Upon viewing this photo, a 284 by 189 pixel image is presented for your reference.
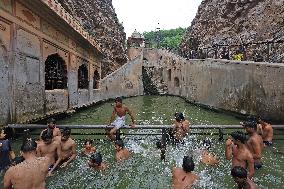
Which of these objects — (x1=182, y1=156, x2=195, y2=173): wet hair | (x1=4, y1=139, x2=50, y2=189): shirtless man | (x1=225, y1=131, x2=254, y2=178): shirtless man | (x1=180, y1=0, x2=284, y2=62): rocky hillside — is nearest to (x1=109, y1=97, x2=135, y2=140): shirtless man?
(x1=225, y1=131, x2=254, y2=178): shirtless man

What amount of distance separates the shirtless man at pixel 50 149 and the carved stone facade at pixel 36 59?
3.88m

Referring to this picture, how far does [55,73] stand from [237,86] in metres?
10.9

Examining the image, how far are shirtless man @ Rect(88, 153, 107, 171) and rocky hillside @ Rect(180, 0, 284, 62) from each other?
11.5 meters

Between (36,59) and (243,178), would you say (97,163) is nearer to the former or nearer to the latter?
(243,178)

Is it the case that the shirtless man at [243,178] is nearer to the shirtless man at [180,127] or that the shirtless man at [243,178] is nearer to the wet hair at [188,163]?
the wet hair at [188,163]

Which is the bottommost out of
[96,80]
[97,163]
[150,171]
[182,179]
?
[150,171]

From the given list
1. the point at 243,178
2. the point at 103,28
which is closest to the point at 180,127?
the point at 243,178

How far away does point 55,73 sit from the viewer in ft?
55.3

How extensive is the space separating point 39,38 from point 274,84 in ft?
37.3

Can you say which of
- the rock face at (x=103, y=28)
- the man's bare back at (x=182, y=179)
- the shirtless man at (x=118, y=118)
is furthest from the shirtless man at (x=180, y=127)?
the rock face at (x=103, y=28)

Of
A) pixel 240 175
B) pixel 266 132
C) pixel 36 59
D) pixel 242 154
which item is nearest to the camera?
pixel 240 175

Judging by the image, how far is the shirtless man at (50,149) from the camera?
733 cm

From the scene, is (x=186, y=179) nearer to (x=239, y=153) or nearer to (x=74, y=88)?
(x=239, y=153)

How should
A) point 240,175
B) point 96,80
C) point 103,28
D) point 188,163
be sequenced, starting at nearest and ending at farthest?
point 240,175 < point 188,163 < point 96,80 < point 103,28
